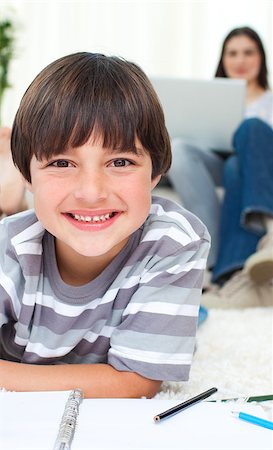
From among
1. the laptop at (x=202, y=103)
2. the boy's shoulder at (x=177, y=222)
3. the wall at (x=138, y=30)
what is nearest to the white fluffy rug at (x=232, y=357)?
the boy's shoulder at (x=177, y=222)

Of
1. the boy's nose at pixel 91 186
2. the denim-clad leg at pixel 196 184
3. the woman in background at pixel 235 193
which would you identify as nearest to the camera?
the boy's nose at pixel 91 186

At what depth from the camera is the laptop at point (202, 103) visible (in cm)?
216

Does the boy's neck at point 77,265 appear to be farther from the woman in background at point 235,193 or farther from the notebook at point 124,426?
the woman in background at point 235,193

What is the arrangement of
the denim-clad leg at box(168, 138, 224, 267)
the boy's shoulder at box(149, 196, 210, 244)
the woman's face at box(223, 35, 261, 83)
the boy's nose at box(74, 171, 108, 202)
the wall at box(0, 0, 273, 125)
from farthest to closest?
the wall at box(0, 0, 273, 125), the woman's face at box(223, 35, 261, 83), the denim-clad leg at box(168, 138, 224, 267), the boy's shoulder at box(149, 196, 210, 244), the boy's nose at box(74, 171, 108, 202)

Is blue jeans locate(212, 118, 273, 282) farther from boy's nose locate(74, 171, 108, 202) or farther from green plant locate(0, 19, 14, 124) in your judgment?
green plant locate(0, 19, 14, 124)

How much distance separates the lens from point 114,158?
76cm

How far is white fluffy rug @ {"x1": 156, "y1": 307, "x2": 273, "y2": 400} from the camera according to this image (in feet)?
3.03

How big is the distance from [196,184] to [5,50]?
163cm

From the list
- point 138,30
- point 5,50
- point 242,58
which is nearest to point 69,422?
point 242,58

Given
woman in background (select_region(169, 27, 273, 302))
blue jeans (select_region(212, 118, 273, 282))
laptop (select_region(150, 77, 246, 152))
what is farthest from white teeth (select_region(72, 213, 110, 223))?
laptop (select_region(150, 77, 246, 152))

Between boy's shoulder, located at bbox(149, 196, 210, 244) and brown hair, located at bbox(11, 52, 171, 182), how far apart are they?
0.09 meters

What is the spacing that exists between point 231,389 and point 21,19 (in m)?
3.23

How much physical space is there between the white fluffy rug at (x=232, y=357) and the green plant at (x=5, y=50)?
225 cm

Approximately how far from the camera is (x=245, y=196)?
6.57 feet
